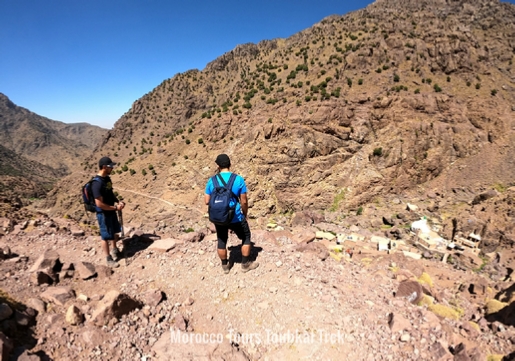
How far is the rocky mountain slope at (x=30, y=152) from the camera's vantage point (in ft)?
188

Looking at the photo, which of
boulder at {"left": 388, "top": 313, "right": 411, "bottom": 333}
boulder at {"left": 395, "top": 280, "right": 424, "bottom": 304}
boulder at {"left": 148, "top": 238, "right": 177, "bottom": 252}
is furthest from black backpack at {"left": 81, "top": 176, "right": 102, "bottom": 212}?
boulder at {"left": 395, "top": 280, "right": 424, "bottom": 304}

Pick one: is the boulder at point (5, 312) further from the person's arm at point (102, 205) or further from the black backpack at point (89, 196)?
the black backpack at point (89, 196)

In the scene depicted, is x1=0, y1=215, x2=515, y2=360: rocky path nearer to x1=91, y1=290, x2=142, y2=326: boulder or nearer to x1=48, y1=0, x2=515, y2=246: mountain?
x1=91, y1=290, x2=142, y2=326: boulder

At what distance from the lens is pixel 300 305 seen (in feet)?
14.9

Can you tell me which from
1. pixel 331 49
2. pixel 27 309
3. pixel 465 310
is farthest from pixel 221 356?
pixel 331 49

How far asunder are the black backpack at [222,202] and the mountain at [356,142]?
1176 cm

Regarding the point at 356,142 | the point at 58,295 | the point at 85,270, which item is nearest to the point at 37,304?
the point at 58,295

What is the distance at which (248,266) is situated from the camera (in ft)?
17.6

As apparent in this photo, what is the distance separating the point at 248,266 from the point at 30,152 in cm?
12007

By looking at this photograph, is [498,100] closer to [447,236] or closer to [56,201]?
[447,236]

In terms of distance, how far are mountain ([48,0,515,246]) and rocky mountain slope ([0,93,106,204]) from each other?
42.9m

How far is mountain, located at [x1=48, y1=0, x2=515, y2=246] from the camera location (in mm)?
17469

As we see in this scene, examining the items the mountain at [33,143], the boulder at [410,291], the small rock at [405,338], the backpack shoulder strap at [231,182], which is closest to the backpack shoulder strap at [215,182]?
the backpack shoulder strap at [231,182]

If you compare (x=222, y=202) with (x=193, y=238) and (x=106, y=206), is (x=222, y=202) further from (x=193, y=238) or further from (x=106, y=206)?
(x=193, y=238)
